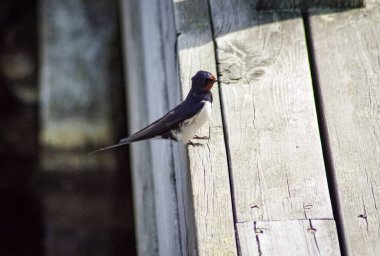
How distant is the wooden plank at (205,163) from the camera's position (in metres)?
2.29

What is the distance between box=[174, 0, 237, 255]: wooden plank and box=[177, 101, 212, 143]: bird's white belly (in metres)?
0.02

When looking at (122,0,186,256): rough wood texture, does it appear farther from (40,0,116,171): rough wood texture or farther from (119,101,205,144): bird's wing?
(40,0,116,171): rough wood texture

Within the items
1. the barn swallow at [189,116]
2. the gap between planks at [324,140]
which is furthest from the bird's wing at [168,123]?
the gap between planks at [324,140]

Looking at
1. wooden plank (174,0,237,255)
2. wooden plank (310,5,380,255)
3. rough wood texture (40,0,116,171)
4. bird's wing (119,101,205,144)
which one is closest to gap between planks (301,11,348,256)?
wooden plank (310,5,380,255)

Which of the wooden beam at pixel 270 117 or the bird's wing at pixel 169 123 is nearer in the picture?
the wooden beam at pixel 270 117

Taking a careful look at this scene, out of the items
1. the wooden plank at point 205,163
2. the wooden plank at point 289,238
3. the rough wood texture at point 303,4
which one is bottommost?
the wooden plank at point 289,238

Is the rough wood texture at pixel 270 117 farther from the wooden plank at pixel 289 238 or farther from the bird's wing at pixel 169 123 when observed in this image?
the bird's wing at pixel 169 123

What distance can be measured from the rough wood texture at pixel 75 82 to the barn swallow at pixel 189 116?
1.32 metres

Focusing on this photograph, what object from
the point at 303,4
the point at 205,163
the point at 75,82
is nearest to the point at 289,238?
the point at 205,163

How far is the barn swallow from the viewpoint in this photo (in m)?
2.61

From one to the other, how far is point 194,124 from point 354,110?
0.51 m

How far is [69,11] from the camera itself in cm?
454

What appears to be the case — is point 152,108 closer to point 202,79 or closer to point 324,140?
point 202,79

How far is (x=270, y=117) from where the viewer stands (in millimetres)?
2596
